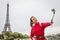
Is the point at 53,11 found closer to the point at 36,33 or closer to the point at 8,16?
the point at 36,33

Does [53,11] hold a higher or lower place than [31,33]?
higher

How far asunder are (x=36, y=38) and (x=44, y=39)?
8.4 inches

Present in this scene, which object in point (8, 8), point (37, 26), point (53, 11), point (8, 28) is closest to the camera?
point (53, 11)

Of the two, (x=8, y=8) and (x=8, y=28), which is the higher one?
(x=8, y=8)

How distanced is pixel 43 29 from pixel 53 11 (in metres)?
0.63

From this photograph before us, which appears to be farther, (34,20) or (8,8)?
(8,8)

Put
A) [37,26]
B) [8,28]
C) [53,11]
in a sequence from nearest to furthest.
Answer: [53,11], [37,26], [8,28]

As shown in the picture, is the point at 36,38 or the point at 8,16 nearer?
the point at 36,38

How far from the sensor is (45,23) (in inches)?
265

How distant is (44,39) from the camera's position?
681 cm

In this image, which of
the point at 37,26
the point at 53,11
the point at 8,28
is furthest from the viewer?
the point at 8,28

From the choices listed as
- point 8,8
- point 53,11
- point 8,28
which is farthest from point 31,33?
point 8,8

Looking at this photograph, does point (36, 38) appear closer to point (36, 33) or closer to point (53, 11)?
point (36, 33)

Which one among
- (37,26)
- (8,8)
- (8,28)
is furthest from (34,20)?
(8,8)
